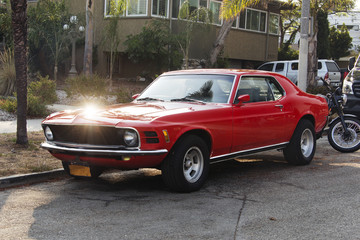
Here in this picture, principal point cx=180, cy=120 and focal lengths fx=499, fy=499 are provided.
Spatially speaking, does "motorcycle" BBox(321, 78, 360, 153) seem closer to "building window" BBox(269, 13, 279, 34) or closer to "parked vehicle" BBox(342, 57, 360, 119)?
"parked vehicle" BBox(342, 57, 360, 119)

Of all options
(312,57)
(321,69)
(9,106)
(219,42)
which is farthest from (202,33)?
(9,106)

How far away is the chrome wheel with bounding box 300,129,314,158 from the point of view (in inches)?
336

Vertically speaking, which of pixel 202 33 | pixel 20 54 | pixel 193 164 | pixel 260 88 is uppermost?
pixel 202 33

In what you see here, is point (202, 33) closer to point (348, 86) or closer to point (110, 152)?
point (348, 86)

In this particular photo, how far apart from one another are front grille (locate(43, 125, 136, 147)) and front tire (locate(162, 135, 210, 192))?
25.2 inches

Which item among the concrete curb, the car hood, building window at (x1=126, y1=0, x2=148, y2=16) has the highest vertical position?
building window at (x1=126, y1=0, x2=148, y2=16)

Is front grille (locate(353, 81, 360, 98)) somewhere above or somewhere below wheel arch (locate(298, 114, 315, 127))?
above

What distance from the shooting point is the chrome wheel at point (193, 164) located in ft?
20.7

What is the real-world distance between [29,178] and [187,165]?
7.51 ft

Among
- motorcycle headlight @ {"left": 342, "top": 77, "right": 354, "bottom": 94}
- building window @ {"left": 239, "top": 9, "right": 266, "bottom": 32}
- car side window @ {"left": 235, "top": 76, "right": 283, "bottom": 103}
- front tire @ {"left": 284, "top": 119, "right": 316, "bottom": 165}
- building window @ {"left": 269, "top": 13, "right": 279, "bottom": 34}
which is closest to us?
car side window @ {"left": 235, "top": 76, "right": 283, "bottom": 103}

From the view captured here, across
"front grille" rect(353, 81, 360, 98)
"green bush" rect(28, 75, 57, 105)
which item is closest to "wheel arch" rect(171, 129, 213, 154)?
"front grille" rect(353, 81, 360, 98)

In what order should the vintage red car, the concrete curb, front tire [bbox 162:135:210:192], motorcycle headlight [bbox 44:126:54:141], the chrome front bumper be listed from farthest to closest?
the concrete curb < motorcycle headlight [bbox 44:126:54:141] < front tire [bbox 162:135:210:192] < the vintage red car < the chrome front bumper

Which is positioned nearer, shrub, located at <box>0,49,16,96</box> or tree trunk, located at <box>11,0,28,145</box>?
tree trunk, located at <box>11,0,28,145</box>

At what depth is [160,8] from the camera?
979 inches
